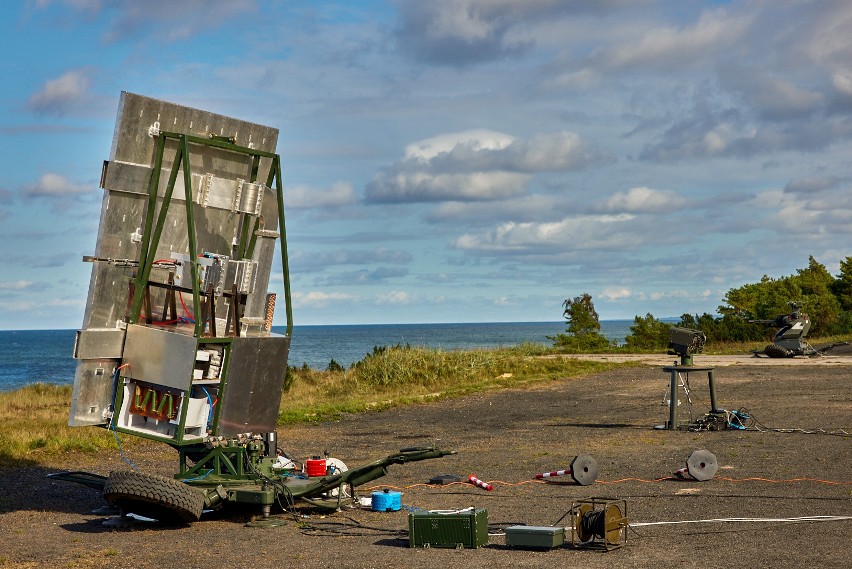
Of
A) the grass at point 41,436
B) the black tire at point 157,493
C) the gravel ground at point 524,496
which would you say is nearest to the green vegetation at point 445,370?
the grass at point 41,436

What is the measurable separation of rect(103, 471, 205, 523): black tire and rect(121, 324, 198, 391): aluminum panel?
1.11m

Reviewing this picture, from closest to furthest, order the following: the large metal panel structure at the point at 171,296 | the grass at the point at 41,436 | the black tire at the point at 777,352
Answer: the large metal panel structure at the point at 171,296, the grass at the point at 41,436, the black tire at the point at 777,352

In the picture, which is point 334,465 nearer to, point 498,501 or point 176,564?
point 498,501

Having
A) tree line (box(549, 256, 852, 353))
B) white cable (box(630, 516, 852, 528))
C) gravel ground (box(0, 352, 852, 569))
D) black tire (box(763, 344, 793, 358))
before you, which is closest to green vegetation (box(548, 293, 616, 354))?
tree line (box(549, 256, 852, 353))

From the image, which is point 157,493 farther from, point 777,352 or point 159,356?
point 777,352

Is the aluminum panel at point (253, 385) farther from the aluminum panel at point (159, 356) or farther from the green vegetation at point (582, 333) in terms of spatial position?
the green vegetation at point (582, 333)

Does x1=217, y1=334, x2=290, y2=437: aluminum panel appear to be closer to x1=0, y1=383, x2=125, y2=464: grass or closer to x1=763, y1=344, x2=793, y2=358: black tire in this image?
x1=0, y1=383, x2=125, y2=464: grass

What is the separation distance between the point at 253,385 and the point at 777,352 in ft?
107

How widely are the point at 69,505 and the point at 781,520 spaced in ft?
28.4

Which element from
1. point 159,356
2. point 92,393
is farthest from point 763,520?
point 92,393

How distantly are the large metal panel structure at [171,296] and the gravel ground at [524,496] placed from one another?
130 centimetres

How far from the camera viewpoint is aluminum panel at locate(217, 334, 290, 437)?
11734mm

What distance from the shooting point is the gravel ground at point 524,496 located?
9.57 metres

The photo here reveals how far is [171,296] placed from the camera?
12.4 meters
